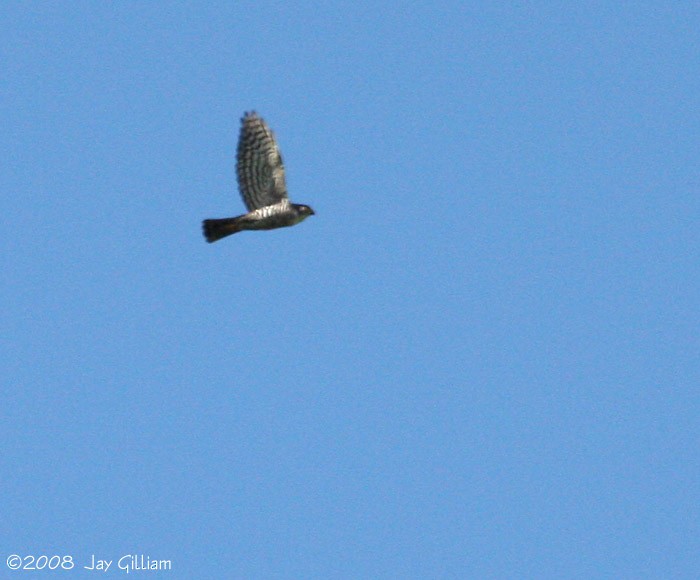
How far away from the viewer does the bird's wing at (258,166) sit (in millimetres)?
41688

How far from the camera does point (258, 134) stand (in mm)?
41719

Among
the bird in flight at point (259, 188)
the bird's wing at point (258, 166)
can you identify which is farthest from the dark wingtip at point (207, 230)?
the bird's wing at point (258, 166)

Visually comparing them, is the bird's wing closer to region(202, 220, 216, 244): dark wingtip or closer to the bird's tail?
the bird's tail

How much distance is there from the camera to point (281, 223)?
4225cm

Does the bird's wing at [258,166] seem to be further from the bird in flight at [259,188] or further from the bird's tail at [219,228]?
the bird's tail at [219,228]

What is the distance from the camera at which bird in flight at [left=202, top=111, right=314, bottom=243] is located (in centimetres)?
4172

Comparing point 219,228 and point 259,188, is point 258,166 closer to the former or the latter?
point 259,188

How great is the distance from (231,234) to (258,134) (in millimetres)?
1953

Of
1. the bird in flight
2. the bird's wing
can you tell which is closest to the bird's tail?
the bird in flight

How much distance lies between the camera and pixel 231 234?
4203 centimetres

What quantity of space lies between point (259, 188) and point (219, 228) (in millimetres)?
1122

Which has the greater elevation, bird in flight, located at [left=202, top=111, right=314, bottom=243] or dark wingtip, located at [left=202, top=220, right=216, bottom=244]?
bird in flight, located at [left=202, top=111, right=314, bottom=243]

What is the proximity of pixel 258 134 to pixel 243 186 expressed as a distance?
1100 millimetres

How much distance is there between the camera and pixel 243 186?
138ft
